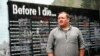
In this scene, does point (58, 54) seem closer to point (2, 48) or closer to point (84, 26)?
point (2, 48)

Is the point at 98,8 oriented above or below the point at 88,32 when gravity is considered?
above

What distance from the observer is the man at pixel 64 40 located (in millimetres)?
5652

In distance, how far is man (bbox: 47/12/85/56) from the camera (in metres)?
5.65

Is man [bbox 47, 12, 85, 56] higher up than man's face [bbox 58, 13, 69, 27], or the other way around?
man's face [bbox 58, 13, 69, 27]

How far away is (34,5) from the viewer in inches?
280

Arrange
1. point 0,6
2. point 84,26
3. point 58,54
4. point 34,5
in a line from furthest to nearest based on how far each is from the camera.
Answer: point 84,26 → point 34,5 → point 0,6 → point 58,54

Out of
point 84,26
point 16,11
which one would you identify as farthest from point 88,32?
point 16,11

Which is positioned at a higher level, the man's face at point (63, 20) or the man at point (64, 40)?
the man's face at point (63, 20)

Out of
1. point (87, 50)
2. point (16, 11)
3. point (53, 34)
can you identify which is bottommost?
point (87, 50)

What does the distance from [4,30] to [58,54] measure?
1.51 meters

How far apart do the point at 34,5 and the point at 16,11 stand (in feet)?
1.65

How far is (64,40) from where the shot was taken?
222 inches

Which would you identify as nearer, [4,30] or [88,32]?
[4,30]

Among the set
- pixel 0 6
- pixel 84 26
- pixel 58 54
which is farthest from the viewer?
pixel 84 26
